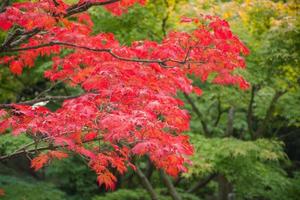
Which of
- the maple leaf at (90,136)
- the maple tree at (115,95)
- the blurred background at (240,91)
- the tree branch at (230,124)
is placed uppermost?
the maple tree at (115,95)

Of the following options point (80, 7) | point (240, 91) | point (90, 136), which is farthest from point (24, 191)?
point (240, 91)

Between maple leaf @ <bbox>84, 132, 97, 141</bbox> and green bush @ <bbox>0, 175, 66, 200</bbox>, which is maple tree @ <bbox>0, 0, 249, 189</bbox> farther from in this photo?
green bush @ <bbox>0, 175, 66, 200</bbox>

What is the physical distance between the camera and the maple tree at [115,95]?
4020mm

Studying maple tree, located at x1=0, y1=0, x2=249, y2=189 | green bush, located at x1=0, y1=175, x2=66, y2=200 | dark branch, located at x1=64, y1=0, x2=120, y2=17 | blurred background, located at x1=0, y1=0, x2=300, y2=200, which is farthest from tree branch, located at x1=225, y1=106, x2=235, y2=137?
dark branch, located at x1=64, y1=0, x2=120, y2=17

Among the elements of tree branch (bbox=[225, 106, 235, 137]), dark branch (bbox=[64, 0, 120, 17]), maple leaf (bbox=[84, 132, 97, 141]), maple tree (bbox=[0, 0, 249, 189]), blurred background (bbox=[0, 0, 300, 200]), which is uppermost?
dark branch (bbox=[64, 0, 120, 17])

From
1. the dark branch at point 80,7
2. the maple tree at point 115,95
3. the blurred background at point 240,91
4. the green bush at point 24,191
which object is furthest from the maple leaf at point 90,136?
the green bush at point 24,191

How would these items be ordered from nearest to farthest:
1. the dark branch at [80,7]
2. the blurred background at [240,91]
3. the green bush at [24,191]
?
the dark branch at [80,7], the blurred background at [240,91], the green bush at [24,191]

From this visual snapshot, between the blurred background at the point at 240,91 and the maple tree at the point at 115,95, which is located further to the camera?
the blurred background at the point at 240,91

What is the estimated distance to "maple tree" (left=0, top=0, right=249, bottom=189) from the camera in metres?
4.02

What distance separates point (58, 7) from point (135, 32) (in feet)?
14.9

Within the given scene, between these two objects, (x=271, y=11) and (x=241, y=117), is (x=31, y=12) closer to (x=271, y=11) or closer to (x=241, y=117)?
(x=271, y=11)

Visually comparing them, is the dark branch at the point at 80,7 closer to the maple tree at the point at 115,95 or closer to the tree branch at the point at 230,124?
the maple tree at the point at 115,95

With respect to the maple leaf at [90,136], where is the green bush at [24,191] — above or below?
below

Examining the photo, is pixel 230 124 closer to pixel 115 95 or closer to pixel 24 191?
pixel 24 191
